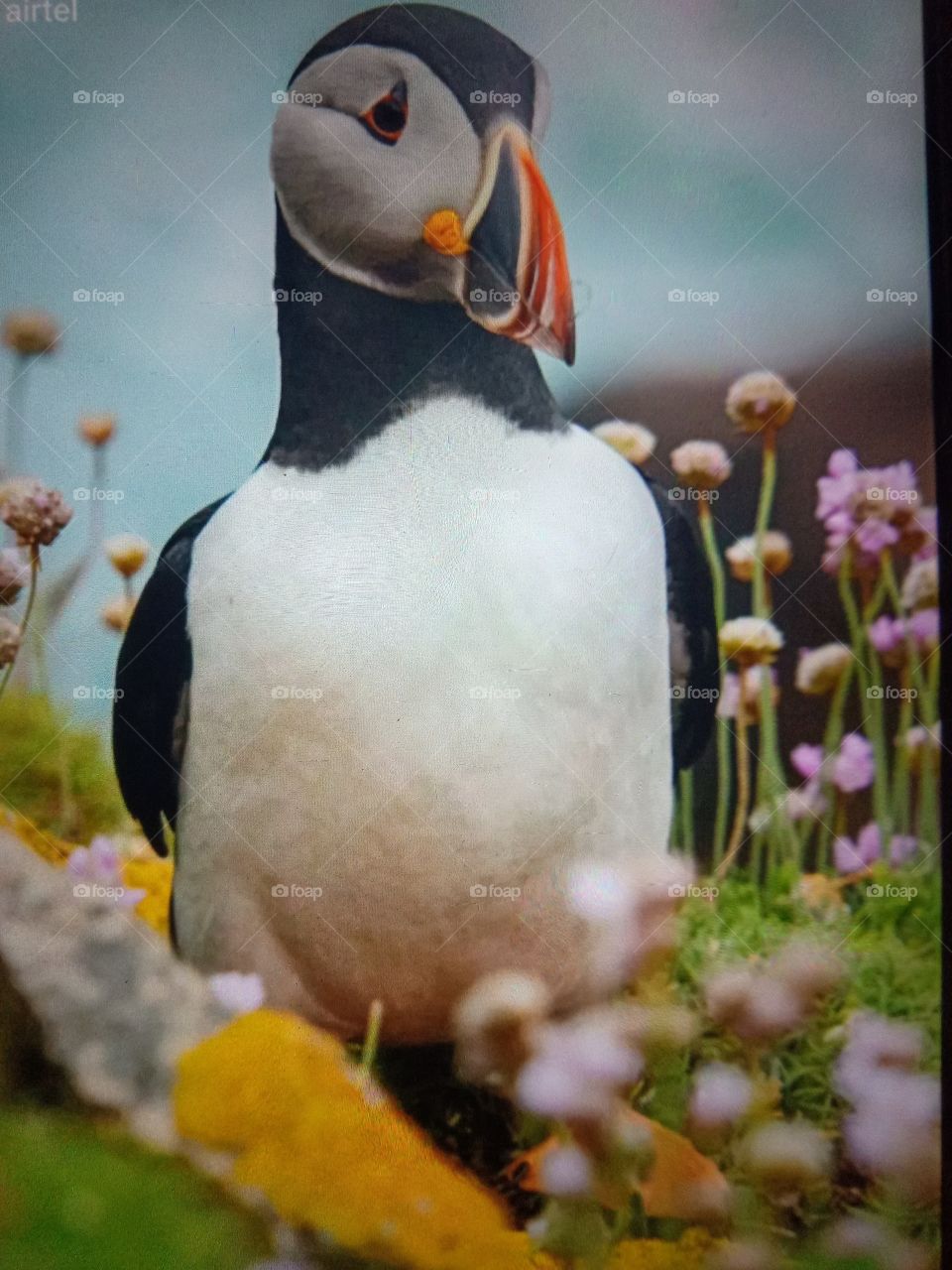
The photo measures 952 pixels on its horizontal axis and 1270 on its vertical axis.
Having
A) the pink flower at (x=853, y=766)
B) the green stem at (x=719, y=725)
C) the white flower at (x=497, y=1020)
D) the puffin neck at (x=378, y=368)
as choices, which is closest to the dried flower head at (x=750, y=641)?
the green stem at (x=719, y=725)

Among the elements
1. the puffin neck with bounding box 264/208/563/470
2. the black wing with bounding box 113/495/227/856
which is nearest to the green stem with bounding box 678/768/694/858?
the puffin neck with bounding box 264/208/563/470

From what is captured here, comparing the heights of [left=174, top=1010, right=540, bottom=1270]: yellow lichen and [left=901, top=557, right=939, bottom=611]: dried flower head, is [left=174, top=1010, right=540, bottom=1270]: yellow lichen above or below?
below

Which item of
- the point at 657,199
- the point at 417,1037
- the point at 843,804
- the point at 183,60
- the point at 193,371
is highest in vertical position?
the point at 183,60

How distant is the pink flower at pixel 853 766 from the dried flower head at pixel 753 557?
215mm

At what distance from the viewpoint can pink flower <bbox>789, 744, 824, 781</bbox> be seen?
125 centimetres

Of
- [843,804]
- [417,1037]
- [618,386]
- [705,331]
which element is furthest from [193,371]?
[843,804]

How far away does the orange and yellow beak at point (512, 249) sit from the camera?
47.3 inches

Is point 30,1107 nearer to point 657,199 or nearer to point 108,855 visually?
point 108,855

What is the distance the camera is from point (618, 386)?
1.25 m

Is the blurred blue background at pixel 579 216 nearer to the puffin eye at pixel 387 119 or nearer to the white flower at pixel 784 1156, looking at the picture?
the puffin eye at pixel 387 119

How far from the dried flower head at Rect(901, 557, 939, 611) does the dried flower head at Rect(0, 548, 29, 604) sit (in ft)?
3.40

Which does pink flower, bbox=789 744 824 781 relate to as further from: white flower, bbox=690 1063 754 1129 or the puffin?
white flower, bbox=690 1063 754 1129

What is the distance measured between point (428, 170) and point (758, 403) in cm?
46

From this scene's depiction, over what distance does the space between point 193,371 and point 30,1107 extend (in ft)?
2.81
